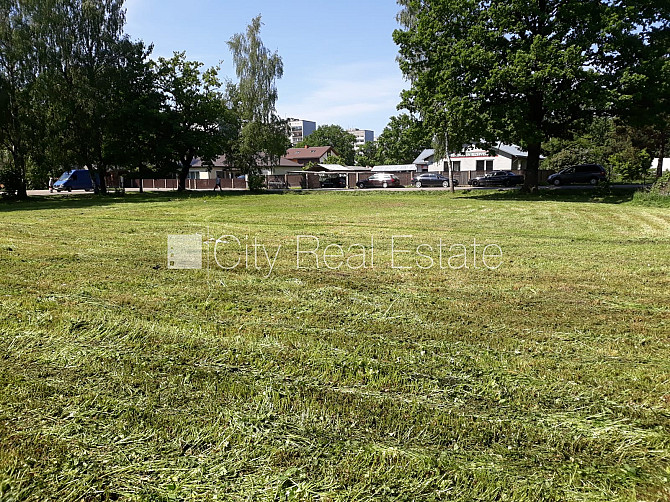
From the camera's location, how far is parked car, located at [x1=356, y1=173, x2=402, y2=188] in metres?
48.2

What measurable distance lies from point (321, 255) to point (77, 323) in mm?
4316

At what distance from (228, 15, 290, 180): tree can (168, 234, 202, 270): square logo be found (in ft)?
107

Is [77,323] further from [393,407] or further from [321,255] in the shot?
[321,255]

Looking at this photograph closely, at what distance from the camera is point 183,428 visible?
2596 millimetres

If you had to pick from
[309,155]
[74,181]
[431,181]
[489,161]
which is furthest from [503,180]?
[309,155]

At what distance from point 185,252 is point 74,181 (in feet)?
146

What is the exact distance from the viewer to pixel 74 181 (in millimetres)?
45562

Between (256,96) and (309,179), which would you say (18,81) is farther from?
(309,179)

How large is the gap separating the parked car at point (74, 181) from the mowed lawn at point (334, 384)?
146 ft

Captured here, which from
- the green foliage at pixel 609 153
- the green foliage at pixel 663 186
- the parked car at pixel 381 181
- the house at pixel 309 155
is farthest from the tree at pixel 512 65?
the house at pixel 309 155

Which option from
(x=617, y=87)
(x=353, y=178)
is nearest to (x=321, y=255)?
(x=617, y=87)

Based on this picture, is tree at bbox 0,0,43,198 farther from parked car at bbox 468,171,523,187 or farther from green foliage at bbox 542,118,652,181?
green foliage at bbox 542,118,652,181

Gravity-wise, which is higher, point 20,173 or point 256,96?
point 256,96

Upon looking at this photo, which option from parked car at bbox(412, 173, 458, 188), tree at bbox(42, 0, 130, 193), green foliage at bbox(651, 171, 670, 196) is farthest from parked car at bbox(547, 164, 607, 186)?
tree at bbox(42, 0, 130, 193)
